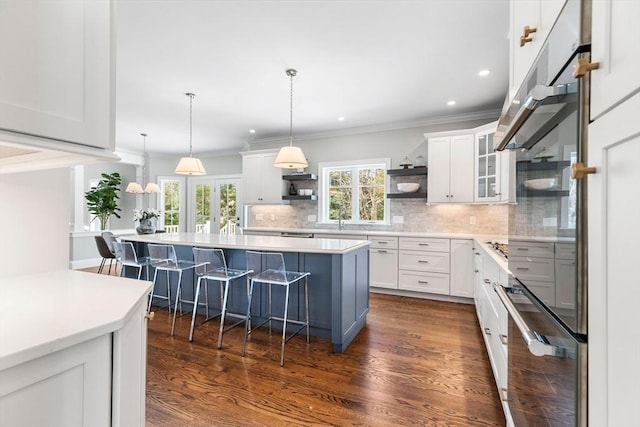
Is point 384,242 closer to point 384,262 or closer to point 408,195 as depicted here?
point 384,262

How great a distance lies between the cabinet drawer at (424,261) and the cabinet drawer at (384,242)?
0.55 ft

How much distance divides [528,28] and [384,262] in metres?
3.64

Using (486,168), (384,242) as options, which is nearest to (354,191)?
(384,242)

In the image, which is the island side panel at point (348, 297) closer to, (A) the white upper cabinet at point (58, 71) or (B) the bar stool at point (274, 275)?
(B) the bar stool at point (274, 275)

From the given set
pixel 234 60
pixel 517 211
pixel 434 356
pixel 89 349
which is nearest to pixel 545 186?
pixel 517 211

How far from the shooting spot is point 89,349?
2.68ft

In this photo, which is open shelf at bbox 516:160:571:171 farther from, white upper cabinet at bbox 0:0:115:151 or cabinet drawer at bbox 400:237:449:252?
cabinet drawer at bbox 400:237:449:252

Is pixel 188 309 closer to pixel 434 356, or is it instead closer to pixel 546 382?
pixel 434 356

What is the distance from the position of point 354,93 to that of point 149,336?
140 inches

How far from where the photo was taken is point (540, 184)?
98 centimetres

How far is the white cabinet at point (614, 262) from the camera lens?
51cm

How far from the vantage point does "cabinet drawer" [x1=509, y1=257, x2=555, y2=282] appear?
0.88 meters

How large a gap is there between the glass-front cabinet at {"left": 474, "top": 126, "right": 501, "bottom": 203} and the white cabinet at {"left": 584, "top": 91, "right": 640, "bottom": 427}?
3.43 metres

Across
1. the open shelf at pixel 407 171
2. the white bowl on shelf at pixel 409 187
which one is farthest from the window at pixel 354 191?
the white bowl on shelf at pixel 409 187
